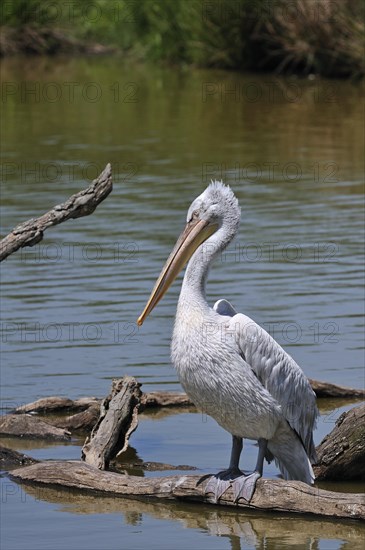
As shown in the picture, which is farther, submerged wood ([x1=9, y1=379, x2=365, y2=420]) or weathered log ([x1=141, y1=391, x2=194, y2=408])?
weathered log ([x1=141, y1=391, x2=194, y2=408])

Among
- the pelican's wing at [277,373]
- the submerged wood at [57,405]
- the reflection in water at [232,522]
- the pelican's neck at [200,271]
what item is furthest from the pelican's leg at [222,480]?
the submerged wood at [57,405]

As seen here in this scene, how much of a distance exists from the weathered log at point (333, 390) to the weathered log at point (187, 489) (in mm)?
1540

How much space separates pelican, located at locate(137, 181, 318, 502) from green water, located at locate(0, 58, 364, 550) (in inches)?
12.4

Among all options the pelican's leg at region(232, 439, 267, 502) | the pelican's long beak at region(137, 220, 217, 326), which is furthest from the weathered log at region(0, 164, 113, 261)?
the pelican's leg at region(232, 439, 267, 502)

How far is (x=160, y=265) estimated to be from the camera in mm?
10867

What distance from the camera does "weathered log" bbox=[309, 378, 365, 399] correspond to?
7.45 metres

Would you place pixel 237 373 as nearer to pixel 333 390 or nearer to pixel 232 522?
pixel 232 522

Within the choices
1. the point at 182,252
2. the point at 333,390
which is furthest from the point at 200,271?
the point at 333,390

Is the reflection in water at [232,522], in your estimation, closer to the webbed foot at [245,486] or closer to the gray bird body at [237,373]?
the webbed foot at [245,486]

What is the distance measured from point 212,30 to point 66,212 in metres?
21.3

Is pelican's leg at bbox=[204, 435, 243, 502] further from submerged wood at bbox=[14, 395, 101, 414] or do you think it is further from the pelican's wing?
submerged wood at bbox=[14, 395, 101, 414]

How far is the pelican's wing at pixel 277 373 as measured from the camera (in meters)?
5.93

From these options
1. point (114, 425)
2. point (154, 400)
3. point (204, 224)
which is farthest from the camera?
point (154, 400)

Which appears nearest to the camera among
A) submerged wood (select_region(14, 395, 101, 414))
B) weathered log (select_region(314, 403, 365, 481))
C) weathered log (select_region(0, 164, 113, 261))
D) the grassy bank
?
weathered log (select_region(314, 403, 365, 481))
